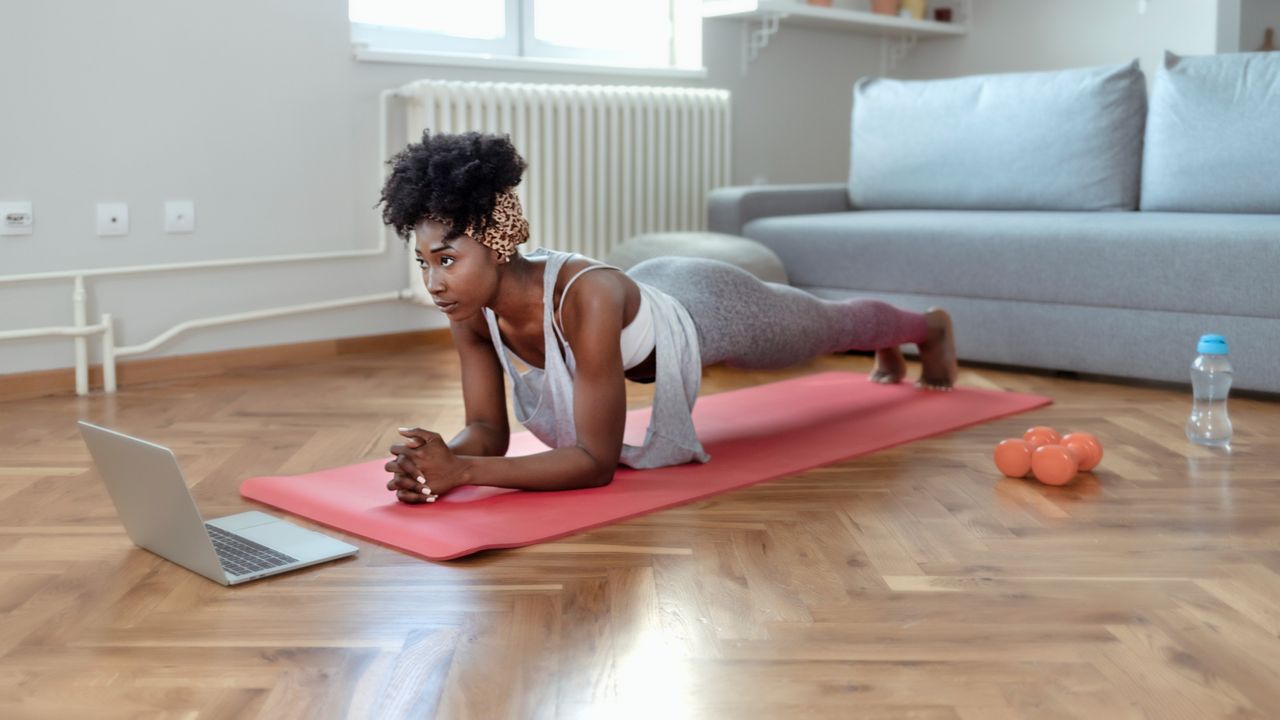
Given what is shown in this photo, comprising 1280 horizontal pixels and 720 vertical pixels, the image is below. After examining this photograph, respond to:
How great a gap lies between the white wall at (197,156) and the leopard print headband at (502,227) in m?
1.72

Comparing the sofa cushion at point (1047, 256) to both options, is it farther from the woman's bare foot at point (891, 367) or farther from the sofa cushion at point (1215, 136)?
the woman's bare foot at point (891, 367)

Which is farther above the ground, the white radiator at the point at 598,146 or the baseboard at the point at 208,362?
the white radiator at the point at 598,146

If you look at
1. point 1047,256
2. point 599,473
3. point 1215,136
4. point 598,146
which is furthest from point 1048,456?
point 598,146

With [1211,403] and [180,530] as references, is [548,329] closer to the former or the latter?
[180,530]

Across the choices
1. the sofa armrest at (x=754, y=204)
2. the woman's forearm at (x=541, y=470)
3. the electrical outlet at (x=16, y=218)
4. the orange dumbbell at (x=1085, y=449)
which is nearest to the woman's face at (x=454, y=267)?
the woman's forearm at (x=541, y=470)

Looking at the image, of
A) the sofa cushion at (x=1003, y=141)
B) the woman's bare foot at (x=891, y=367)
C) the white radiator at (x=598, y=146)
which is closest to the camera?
the woman's bare foot at (x=891, y=367)

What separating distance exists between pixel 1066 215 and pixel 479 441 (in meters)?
2.04

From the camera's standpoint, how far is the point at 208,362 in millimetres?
3586

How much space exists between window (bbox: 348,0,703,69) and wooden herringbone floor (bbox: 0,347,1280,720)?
198 cm

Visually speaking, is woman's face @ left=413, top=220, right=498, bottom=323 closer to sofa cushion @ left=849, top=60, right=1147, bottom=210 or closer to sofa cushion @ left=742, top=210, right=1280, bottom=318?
sofa cushion @ left=742, top=210, right=1280, bottom=318

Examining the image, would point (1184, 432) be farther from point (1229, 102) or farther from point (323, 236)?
point (323, 236)

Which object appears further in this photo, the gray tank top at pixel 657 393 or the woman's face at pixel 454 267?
the gray tank top at pixel 657 393

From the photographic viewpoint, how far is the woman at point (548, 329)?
201 centimetres

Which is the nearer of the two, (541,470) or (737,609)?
(737,609)
